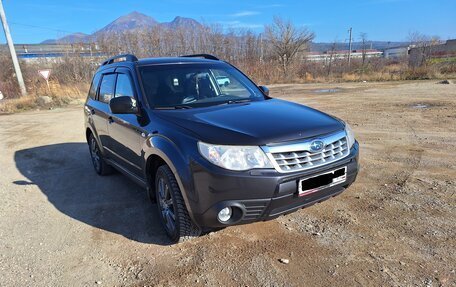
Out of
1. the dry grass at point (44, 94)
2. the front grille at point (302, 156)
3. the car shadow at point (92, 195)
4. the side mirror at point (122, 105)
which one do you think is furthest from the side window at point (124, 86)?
the dry grass at point (44, 94)

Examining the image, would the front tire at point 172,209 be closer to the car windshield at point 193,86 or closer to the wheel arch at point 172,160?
the wheel arch at point 172,160

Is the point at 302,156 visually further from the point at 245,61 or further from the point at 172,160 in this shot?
the point at 245,61

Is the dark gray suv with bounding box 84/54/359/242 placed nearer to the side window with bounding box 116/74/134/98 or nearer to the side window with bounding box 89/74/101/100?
the side window with bounding box 116/74/134/98

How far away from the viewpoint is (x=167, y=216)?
360 cm

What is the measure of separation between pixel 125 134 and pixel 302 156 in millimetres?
2257

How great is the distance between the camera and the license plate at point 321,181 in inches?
117

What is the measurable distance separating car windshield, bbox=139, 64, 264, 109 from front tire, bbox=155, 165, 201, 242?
82cm

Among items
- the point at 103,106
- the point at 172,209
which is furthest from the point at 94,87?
the point at 172,209

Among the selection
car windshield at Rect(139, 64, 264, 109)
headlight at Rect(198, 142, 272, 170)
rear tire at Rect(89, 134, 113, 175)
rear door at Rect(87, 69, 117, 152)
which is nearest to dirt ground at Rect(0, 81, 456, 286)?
rear tire at Rect(89, 134, 113, 175)

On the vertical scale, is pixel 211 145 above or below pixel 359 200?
above

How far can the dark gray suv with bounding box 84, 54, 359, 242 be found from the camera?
112 inches

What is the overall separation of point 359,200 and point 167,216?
2.29 metres

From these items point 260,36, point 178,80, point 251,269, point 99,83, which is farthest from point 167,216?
point 260,36

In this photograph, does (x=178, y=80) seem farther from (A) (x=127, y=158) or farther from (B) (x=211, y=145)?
(B) (x=211, y=145)
